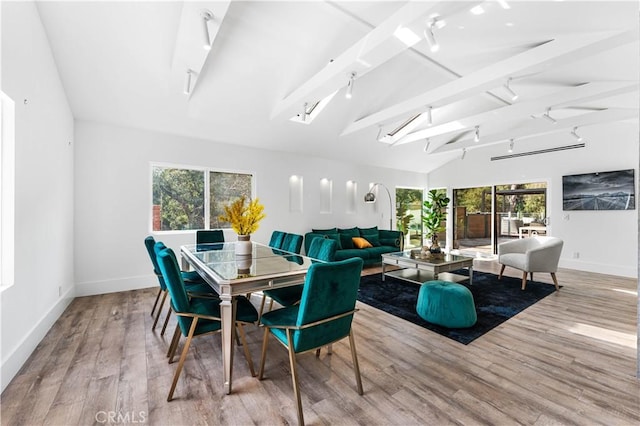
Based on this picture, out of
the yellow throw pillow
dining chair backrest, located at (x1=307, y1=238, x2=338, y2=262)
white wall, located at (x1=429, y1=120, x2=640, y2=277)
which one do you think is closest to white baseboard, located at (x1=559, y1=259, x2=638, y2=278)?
white wall, located at (x1=429, y1=120, x2=640, y2=277)

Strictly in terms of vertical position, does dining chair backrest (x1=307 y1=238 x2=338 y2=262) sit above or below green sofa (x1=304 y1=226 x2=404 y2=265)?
above

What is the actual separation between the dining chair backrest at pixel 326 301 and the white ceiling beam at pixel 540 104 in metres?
4.06

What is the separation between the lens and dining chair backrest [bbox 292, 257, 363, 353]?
156 cm

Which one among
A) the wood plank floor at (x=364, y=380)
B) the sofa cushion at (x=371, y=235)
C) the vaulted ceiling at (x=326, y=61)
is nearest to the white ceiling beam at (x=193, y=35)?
the vaulted ceiling at (x=326, y=61)

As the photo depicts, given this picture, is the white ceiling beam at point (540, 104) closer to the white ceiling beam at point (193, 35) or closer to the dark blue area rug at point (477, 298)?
the dark blue area rug at point (477, 298)

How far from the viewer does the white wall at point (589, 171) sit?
495 centimetres

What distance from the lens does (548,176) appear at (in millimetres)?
5930

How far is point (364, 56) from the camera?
8.63 ft

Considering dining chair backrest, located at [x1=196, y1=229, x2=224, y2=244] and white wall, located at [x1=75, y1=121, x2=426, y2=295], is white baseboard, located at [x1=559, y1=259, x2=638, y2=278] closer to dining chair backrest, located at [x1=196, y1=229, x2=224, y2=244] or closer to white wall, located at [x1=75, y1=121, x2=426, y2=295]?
white wall, located at [x1=75, y1=121, x2=426, y2=295]

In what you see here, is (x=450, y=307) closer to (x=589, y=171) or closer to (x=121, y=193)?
(x=121, y=193)

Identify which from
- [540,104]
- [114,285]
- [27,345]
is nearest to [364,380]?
[27,345]

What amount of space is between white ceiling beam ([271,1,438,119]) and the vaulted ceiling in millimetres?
13

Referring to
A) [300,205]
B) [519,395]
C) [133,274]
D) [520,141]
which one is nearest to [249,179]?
[300,205]

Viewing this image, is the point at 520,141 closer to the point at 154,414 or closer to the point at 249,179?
the point at 249,179
